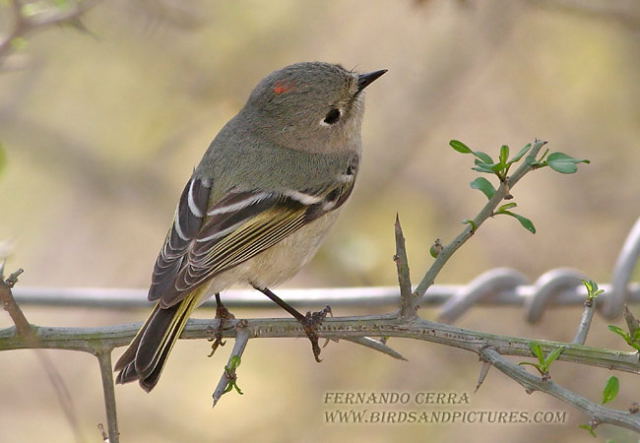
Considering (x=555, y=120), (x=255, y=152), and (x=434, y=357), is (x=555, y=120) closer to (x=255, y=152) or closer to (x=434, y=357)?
(x=434, y=357)

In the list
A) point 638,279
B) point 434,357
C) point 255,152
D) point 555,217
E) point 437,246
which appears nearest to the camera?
point 437,246

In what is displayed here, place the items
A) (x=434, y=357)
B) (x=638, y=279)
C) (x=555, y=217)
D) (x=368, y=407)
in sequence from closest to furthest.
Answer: (x=368, y=407) → (x=638, y=279) → (x=434, y=357) → (x=555, y=217)

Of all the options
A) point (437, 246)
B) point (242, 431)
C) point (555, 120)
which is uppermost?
point (555, 120)

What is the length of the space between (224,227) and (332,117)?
697mm

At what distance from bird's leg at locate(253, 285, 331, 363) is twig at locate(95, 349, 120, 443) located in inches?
19.0

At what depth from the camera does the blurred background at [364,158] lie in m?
4.23

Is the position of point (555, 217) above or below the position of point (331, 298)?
above

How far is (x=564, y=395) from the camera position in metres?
1.66

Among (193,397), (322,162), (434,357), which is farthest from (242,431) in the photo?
(322,162)

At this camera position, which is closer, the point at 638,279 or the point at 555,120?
the point at 638,279

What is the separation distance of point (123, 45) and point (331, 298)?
102 inches

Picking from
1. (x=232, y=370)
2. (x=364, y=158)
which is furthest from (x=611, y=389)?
(x=364, y=158)

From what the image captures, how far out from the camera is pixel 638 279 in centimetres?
341

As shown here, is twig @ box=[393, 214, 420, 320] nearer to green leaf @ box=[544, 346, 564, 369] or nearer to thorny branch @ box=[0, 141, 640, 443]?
thorny branch @ box=[0, 141, 640, 443]
